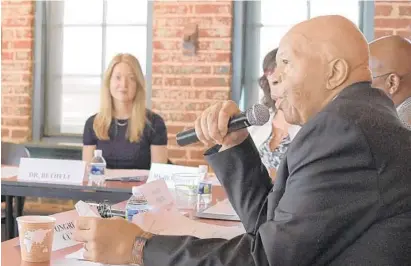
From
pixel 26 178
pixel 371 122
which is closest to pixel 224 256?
pixel 371 122

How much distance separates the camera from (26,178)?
293 cm

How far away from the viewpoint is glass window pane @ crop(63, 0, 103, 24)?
4.52 m

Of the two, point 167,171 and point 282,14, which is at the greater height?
point 282,14

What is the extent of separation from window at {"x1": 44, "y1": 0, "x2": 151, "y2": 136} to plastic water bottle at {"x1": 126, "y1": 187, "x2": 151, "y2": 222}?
2.64 m

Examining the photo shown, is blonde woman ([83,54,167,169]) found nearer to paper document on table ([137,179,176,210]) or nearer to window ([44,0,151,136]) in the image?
window ([44,0,151,136])

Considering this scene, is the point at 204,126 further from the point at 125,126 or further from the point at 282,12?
the point at 282,12

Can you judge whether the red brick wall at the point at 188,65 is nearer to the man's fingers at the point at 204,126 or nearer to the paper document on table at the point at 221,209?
the paper document on table at the point at 221,209

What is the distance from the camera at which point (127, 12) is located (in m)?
4.47

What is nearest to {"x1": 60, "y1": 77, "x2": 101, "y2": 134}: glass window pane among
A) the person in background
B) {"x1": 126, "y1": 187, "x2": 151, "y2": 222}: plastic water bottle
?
the person in background

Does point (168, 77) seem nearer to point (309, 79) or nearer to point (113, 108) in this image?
point (113, 108)

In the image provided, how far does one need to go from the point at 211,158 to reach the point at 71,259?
40cm

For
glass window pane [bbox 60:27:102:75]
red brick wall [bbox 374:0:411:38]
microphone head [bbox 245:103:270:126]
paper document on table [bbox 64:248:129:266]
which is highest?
red brick wall [bbox 374:0:411:38]

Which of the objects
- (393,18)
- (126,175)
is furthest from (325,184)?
(393,18)

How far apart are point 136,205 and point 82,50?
2885 mm
